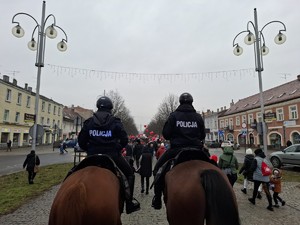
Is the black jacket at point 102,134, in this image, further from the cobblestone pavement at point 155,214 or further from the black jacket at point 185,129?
the cobblestone pavement at point 155,214

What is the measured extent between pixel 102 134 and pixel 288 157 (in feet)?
53.1

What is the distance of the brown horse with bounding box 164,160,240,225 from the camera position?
115 inches

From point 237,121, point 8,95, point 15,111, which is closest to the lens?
point 8,95

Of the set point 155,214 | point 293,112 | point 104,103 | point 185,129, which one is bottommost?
point 155,214

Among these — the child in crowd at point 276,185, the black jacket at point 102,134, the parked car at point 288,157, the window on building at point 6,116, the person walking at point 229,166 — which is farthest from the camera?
the window on building at point 6,116

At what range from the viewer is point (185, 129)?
411 cm

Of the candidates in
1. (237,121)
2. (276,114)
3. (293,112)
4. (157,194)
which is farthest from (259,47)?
(237,121)

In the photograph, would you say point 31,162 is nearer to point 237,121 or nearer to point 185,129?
point 185,129

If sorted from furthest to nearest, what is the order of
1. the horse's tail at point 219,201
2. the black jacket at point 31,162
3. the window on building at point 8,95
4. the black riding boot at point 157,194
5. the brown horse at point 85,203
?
1. the window on building at point 8,95
2. the black jacket at point 31,162
3. the black riding boot at point 157,194
4. the horse's tail at point 219,201
5. the brown horse at point 85,203

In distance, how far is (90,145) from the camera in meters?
4.04

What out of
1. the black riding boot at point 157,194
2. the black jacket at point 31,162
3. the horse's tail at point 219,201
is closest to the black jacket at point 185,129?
the black riding boot at point 157,194

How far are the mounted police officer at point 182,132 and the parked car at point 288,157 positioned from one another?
14653 millimetres

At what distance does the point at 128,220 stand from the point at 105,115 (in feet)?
11.1

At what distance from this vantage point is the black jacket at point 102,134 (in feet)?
13.0
